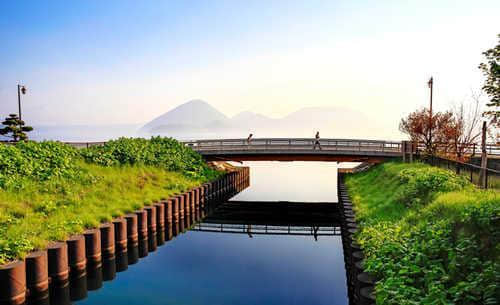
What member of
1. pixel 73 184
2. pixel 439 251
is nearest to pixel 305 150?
pixel 73 184

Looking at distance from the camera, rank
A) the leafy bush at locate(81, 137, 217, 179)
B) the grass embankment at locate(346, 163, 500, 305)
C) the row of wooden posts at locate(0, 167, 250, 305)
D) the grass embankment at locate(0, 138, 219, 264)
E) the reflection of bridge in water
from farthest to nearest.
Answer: the leafy bush at locate(81, 137, 217, 179) < the reflection of bridge in water < the grass embankment at locate(0, 138, 219, 264) < the row of wooden posts at locate(0, 167, 250, 305) < the grass embankment at locate(346, 163, 500, 305)

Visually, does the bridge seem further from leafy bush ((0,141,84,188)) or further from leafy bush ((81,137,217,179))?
leafy bush ((0,141,84,188))

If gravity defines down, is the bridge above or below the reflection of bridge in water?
above

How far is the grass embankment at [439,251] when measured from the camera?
21.9 ft

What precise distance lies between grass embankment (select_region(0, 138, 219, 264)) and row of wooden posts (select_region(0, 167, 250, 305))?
53 cm

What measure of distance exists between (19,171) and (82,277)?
7648mm

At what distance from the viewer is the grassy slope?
38.6 ft

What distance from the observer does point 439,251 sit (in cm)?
852

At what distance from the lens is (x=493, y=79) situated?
35.0 feet

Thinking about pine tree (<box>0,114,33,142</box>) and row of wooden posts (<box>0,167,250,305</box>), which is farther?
pine tree (<box>0,114,33,142</box>)

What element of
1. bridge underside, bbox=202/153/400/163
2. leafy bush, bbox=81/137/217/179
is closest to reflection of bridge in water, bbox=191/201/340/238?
leafy bush, bbox=81/137/217/179

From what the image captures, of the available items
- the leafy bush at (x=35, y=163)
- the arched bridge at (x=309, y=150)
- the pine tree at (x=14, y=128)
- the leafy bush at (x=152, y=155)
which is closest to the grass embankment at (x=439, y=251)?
the leafy bush at (x=35, y=163)

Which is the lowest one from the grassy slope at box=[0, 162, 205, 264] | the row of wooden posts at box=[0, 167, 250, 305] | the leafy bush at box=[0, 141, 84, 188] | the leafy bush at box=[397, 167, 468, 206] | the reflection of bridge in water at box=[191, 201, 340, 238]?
the reflection of bridge in water at box=[191, 201, 340, 238]

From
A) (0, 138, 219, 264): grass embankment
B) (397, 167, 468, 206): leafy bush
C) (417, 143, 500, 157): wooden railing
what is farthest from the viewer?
(417, 143, 500, 157): wooden railing
